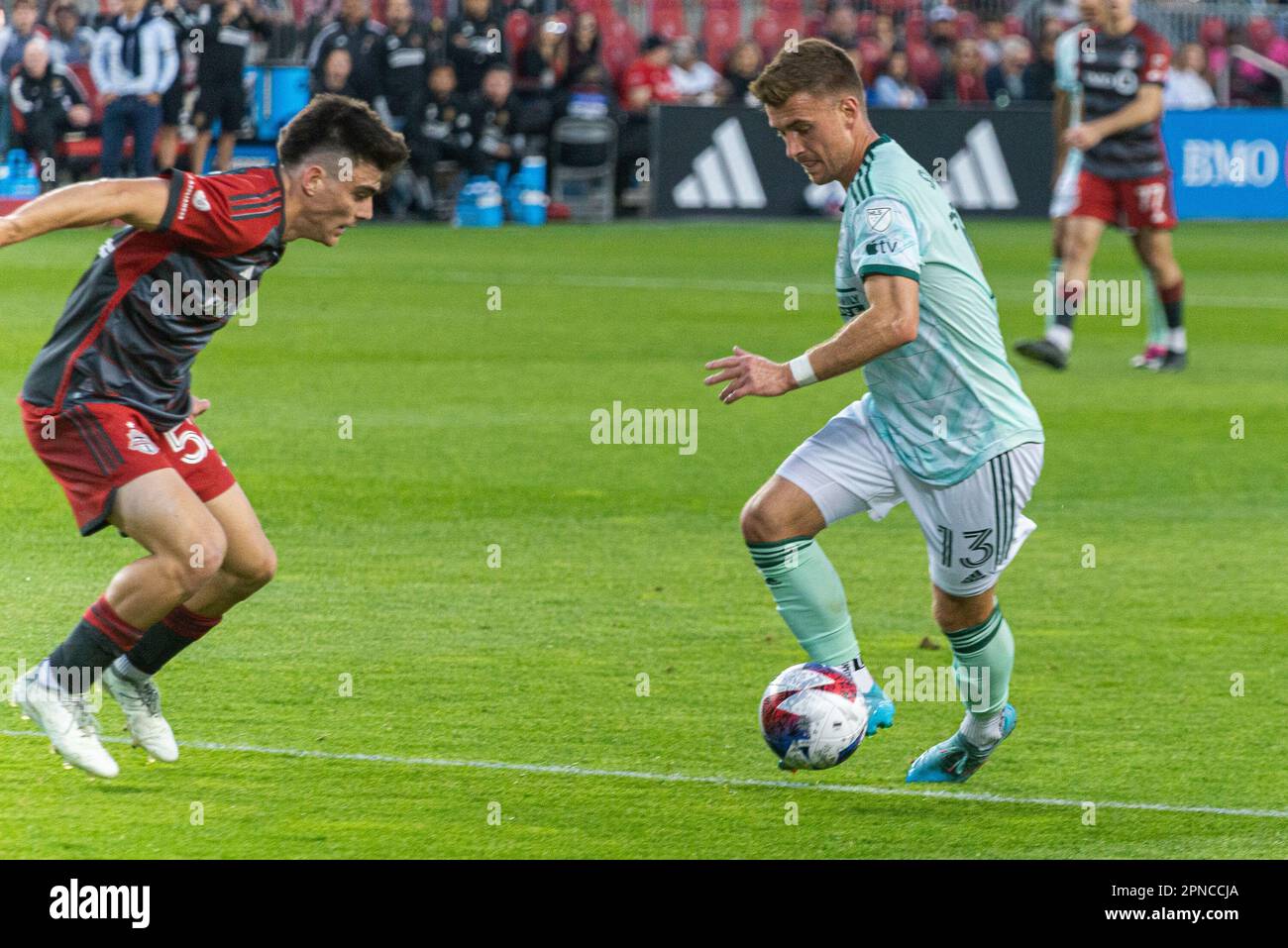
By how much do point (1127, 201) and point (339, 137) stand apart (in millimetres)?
9798

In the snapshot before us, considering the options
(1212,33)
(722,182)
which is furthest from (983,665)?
(1212,33)

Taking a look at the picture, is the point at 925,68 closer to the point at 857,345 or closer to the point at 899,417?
the point at 899,417

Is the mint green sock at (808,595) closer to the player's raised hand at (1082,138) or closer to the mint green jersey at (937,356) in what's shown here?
the mint green jersey at (937,356)

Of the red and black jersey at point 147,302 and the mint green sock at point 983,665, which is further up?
the red and black jersey at point 147,302

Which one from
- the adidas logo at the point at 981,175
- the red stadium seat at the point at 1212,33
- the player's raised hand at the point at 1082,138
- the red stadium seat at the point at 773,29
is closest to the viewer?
the player's raised hand at the point at 1082,138

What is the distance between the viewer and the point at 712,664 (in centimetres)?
724

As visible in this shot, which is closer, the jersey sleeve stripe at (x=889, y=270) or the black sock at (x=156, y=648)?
the jersey sleeve stripe at (x=889, y=270)

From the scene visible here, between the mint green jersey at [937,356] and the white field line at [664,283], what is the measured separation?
43.0 feet

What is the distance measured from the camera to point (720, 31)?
3069cm

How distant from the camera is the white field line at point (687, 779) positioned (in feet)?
18.6

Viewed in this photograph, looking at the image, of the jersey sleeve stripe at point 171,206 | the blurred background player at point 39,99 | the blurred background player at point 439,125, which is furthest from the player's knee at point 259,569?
the blurred background player at point 439,125

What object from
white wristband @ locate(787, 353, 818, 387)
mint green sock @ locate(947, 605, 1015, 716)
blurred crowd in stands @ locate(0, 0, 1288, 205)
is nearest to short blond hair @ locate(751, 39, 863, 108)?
white wristband @ locate(787, 353, 818, 387)

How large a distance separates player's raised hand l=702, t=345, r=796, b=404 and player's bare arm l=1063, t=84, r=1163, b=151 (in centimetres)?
924
